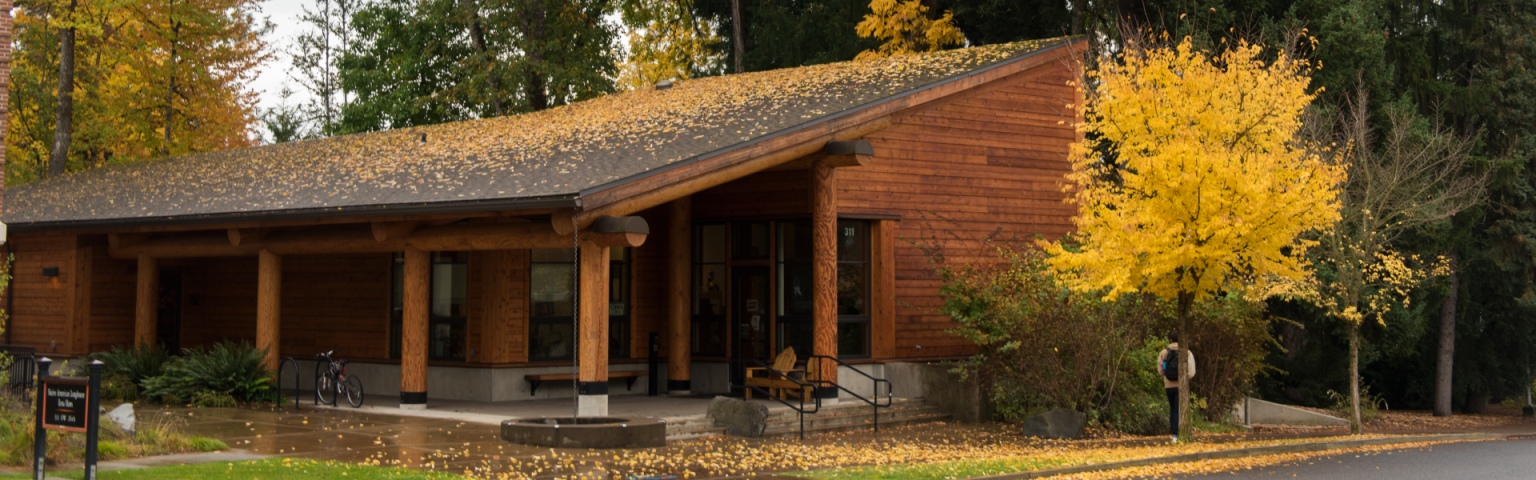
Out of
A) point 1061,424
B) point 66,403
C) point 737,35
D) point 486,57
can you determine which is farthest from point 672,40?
point 66,403

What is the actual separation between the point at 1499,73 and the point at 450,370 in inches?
842

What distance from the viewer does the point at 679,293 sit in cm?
2147

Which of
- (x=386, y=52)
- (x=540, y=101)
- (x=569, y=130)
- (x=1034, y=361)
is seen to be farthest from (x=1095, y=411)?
(x=386, y=52)

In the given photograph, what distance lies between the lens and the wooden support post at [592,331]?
631 inches

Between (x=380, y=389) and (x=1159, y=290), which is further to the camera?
(x=380, y=389)

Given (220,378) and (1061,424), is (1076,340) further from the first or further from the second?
(220,378)

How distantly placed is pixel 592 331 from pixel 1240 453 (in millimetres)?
7646

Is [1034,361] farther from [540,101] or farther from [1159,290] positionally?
[540,101]

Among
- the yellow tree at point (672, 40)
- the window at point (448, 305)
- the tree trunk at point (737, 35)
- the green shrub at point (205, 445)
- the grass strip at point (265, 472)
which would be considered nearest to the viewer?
the grass strip at point (265, 472)

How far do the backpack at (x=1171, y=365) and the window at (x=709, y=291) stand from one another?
6363 millimetres

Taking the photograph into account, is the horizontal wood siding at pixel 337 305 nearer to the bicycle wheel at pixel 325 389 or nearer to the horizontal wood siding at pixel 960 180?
the bicycle wheel at pixel 325 389

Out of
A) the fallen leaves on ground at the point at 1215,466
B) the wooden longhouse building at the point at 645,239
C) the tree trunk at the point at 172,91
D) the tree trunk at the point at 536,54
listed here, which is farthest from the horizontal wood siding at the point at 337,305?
the tree trunk at the point at 172,91

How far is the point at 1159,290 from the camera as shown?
17656mm

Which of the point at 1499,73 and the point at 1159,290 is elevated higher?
the point at 1499,73
